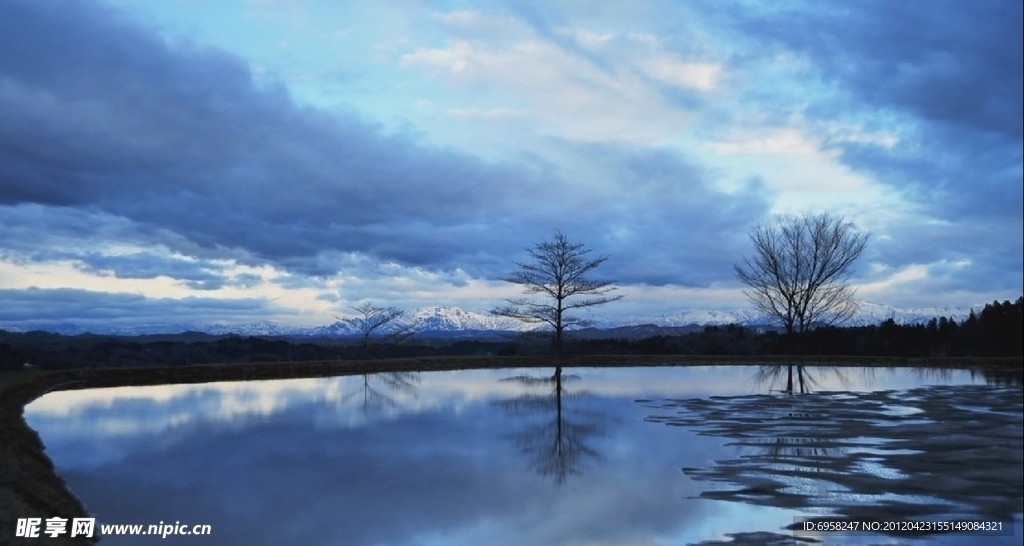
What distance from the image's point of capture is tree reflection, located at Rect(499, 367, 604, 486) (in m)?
13.2

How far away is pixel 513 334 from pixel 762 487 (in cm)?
3531

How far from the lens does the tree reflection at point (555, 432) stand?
43.2ft

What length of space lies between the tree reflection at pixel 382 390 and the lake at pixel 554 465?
0.30 meters

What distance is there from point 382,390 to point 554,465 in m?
14.8

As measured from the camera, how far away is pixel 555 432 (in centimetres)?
1680

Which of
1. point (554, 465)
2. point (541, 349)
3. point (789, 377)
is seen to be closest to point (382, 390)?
point (554, 465)

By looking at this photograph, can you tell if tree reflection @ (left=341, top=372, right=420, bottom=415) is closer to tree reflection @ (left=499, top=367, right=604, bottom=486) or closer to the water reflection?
tree reflection @ (left=499, top=367, right=604, bottom=486)

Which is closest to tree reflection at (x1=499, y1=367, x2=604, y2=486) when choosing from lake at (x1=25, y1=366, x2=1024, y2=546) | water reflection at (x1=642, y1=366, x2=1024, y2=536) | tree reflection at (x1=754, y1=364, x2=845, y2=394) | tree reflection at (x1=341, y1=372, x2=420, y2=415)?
lake at (x1=25, y1=366, x2=1024, y2=546)

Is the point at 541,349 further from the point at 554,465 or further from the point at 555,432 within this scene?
the point at 554,465

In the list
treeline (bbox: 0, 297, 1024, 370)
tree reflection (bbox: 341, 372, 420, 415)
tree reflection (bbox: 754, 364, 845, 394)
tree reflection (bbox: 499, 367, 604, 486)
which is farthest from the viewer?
treeline (bbox: 0, 297, 1024, 370)

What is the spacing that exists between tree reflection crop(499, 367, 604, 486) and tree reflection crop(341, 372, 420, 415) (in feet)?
12.4

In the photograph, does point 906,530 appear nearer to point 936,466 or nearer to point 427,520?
point 936,466

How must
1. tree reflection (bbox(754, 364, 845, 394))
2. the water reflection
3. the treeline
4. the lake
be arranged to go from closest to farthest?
the water reflection, the lake, tree reflection (bbox(754, 364, 845, 394)), the treeline

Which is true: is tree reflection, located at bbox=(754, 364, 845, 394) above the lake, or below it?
above
